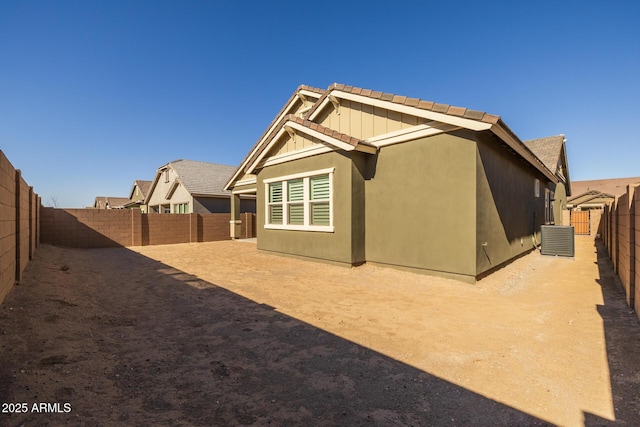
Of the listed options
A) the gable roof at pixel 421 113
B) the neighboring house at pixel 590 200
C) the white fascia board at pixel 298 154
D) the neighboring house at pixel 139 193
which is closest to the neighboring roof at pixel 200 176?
the neighboring house at pixel 139 193

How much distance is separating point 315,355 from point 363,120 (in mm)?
7472

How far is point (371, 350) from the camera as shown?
3656mm

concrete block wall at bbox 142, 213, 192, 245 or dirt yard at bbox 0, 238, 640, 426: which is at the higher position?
concrete block wall at bbox 142, 213, 192, 245

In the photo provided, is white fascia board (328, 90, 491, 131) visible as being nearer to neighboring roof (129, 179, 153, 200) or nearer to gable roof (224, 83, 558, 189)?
gable roof (224, 83, 558, 189)

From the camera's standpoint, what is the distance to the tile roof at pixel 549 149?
16692 mm

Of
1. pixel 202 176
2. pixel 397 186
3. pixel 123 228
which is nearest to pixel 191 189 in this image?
pixel 202 176

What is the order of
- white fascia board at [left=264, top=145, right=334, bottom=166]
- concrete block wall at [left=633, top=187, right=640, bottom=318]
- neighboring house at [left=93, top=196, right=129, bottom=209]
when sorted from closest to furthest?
concrete block wall at [left=633, top=187, right=640, bottom=318], white fascia board at [left=264, top=145, right=334, bottom=166], neighboring house at [left=93, top=196, right=129, bottom=209]

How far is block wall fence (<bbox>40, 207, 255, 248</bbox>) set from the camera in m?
13.9

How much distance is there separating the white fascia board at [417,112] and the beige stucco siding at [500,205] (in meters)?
0.52

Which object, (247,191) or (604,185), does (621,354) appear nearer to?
(247,191)

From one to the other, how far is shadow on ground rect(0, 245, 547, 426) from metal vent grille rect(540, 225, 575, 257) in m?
10.7

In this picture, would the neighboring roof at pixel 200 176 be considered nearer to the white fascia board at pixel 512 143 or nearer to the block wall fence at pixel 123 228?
the block wall fence at pixel 123 228

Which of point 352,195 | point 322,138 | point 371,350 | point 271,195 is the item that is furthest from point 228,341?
point 271,195

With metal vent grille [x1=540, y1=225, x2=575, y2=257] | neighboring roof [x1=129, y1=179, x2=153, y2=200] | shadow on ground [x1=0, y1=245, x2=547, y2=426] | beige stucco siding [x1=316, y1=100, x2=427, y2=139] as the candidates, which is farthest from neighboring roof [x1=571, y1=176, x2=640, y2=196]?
neighboring roof [x1=129, y1=179, x2=153, y2=200]
